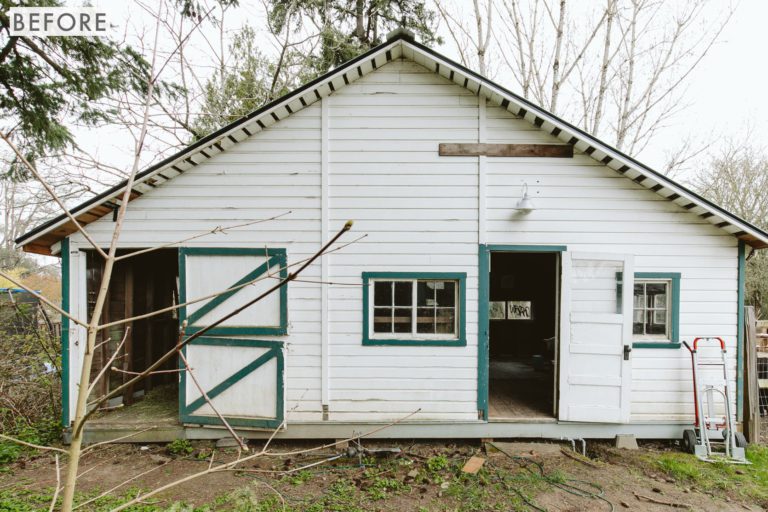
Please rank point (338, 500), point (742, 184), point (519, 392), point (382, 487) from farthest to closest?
1. point (742, 184)
2. point (519, 392)
3. point (382, 487)
4. point (338, 500)

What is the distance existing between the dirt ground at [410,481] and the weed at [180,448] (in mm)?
16

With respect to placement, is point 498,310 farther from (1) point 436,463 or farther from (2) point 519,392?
(1) point 436,463

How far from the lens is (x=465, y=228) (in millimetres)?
5633

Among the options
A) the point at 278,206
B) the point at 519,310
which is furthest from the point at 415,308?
the point at 519,310

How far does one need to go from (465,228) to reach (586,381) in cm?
281

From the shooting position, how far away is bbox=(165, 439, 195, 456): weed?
540 cm

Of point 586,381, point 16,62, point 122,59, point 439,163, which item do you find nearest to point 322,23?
point 122,59

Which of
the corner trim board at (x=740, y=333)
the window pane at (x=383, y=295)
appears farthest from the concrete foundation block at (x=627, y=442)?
the window pane at (x=383, y=295)

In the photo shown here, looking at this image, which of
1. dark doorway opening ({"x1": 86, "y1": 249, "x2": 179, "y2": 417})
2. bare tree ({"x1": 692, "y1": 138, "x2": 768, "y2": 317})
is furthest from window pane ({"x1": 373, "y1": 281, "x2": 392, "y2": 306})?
bare tree ({"x1": 692, "y1": 138, "x2": 768, "y2": 317})

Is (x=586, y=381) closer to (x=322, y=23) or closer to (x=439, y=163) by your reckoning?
(x=439, y=163)

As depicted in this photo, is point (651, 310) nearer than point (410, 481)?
No

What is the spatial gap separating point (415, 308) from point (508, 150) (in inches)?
105

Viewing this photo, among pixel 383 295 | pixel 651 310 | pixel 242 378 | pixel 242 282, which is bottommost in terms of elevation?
pixel 242 378

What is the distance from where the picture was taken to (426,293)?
18.8 feet
